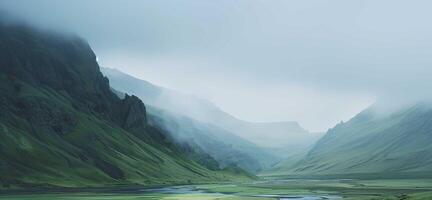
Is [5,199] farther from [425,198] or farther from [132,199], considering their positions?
[425,198]

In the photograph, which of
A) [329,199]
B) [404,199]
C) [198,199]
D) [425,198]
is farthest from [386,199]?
[198,199]

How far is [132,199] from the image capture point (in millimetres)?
141875

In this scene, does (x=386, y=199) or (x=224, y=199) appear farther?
(x=224, y=199)

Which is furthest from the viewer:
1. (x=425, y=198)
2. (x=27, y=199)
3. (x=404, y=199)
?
(x=27, y=199)

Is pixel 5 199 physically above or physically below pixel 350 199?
below

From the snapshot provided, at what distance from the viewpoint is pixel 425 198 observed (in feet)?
349

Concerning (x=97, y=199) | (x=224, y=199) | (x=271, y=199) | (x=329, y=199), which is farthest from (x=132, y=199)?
(x=329, y=199)

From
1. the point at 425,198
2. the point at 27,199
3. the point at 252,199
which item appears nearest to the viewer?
the point at 425,198

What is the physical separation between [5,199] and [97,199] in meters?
23.9

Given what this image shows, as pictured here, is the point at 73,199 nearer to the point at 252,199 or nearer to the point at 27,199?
the point at 27,199

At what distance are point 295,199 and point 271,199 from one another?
22.9ft

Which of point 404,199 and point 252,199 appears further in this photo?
point 252,199

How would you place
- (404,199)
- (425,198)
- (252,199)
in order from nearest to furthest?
(425,198) → (404,199) → (252,199)

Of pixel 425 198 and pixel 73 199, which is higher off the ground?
pixel 425 198
